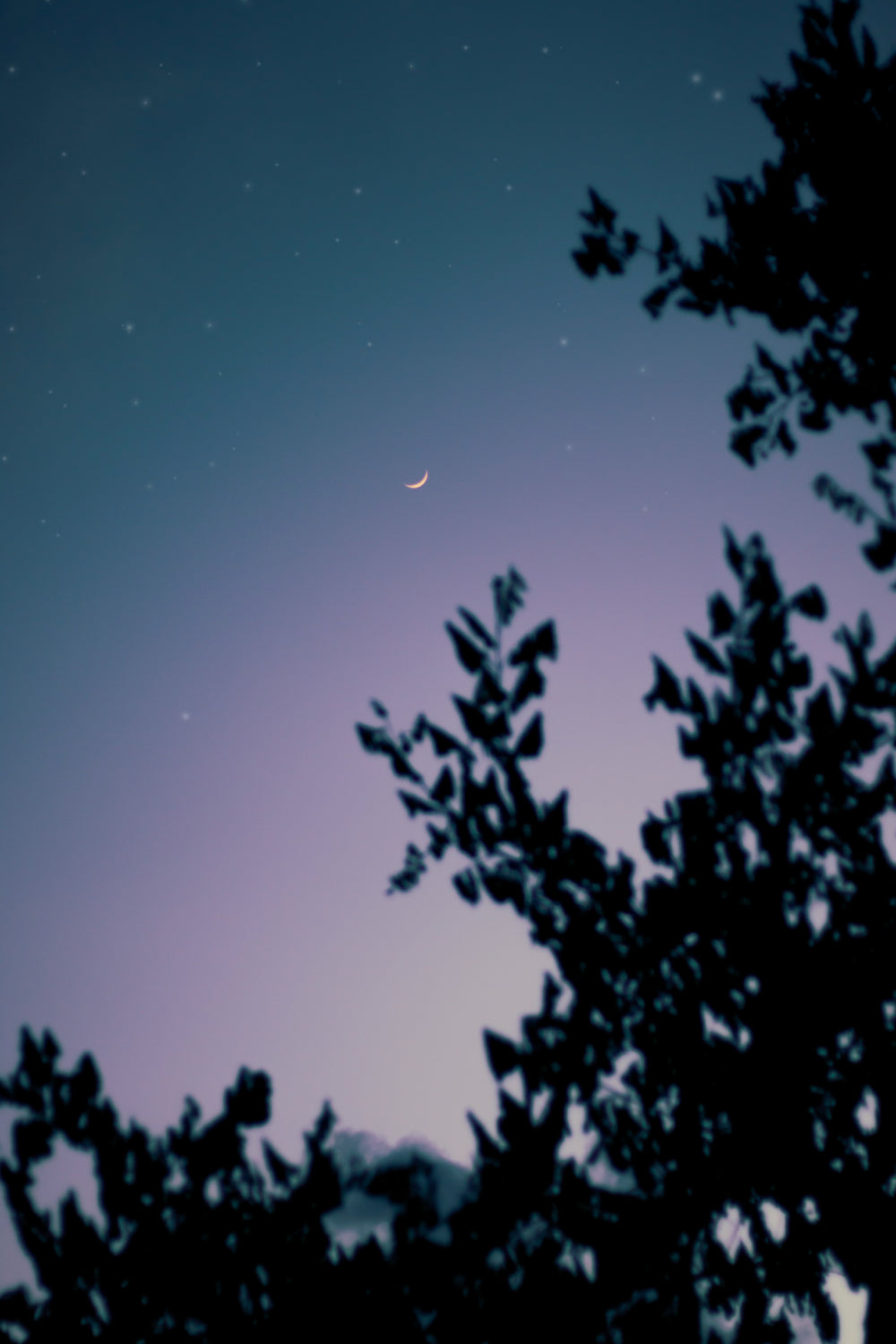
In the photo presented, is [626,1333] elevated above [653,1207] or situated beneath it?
situated beneath

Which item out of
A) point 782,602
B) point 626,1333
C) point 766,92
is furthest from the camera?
point 766,92

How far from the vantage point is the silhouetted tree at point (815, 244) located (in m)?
3.21

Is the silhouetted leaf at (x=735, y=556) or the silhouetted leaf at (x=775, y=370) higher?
Result: the silhouetted leaf at (x=775, y=370)

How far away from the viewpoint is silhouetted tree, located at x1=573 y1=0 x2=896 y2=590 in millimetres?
3213

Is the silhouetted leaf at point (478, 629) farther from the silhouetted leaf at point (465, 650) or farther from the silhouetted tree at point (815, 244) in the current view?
the silhouetted tree at point (815, 244)

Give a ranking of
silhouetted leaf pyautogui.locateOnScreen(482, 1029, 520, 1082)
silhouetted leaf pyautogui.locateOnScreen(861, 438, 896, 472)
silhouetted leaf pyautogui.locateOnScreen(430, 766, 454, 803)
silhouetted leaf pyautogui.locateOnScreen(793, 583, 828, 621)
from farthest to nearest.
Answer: silhouetted leaf pyautogui.locateOnScreen(861, 438, 896, 472), silhouetted leaf pyautogui.locateOnScreen(430, 766, 454, 803), silhouetted leaf pyautogui.locateOnScreen(793, 583, 828, 621), silhouetted leaf pyautogui.locateOnScreen(482, 1029, 520, 1082)

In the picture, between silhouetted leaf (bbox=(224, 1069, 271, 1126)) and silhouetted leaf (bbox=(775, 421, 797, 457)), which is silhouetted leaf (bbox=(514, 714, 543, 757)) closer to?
silhouetted leaf (bbox=(224, 1069, 271, 1126))

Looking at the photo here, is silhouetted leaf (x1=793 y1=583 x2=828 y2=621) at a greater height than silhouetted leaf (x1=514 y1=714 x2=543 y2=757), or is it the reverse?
silhouetted leaf (x1=514 y1=714 x2=543 y2=757)

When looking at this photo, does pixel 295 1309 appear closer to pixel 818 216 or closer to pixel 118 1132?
pixel 118 1132

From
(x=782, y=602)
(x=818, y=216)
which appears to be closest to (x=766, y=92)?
(x=818, y=216)

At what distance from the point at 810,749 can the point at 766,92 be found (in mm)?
3636

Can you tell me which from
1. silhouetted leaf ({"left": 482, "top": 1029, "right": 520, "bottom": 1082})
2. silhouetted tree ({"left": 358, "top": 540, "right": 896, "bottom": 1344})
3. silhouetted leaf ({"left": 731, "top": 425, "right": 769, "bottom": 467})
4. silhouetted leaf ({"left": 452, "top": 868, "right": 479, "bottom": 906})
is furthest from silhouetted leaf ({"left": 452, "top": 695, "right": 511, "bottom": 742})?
silhouetted leaf ({"left": 731, "top": 425, "right": 769, "bottom": 467})

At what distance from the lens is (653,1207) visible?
72.3 inches

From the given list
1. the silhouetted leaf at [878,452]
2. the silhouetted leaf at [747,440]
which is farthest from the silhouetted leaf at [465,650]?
the silhouetted leaf at [747,440]
